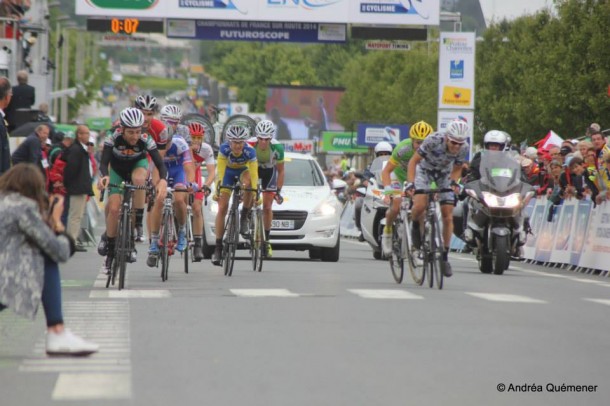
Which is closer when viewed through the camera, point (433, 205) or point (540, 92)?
point (433, 205)

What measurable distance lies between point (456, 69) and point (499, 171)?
27177 millimetres

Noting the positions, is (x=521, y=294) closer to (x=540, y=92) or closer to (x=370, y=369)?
(x=370, y=369)

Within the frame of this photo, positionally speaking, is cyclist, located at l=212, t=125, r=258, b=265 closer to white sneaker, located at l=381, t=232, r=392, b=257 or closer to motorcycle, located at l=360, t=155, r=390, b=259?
white sneaker, located at l=381, t=232, r=392, b=257

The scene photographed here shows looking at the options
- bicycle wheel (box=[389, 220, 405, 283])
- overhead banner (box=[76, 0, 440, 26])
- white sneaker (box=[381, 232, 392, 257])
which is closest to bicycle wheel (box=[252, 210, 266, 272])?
white sneaker (box=[381, 232, 392, 257])

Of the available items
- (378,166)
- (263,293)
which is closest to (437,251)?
(263,293)

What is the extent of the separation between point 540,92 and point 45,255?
121 ft

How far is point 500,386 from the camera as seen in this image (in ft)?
28.2

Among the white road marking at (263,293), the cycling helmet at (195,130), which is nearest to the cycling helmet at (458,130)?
the white road marking at (263,293)

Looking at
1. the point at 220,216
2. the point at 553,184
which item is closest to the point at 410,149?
the point at 220,216

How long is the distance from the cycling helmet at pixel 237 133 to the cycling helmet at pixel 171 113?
0.68m

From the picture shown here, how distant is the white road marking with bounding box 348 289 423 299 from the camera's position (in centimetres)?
1449

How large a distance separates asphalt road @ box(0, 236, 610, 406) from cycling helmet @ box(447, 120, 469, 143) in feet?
4.71

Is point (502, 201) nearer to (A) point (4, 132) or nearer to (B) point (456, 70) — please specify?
(A) point (4, 132)

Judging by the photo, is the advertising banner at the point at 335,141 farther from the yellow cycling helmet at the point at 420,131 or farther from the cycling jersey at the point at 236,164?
the yellow cycling helmet at the point at 420,131
